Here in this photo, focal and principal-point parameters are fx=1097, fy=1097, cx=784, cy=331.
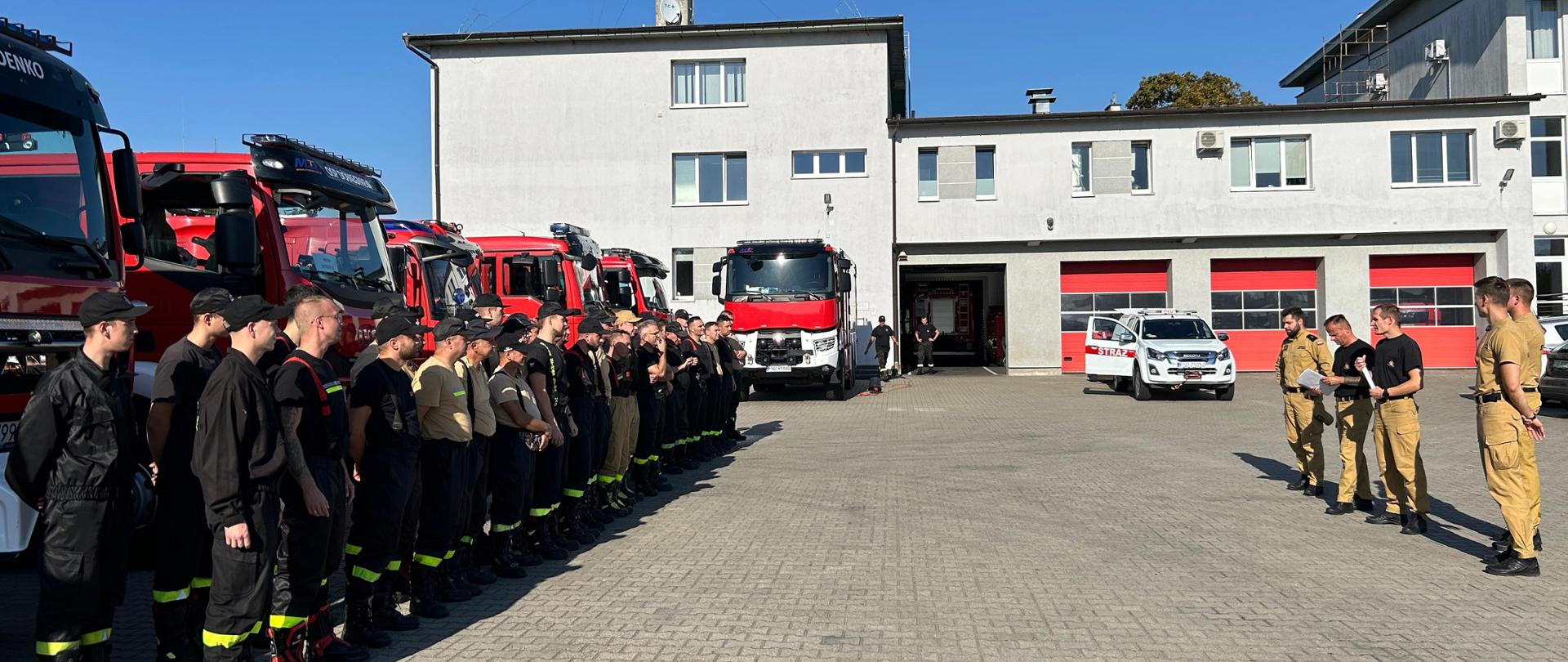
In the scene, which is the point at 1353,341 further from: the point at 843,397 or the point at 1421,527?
the point at 843,397

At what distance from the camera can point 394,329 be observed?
566 centimetres

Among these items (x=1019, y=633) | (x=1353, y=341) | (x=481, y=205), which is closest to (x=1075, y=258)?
(x=481, y=205)

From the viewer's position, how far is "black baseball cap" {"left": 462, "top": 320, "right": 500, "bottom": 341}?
6.51 m

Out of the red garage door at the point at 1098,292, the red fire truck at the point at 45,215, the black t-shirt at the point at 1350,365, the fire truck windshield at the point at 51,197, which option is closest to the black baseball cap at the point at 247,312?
the red fire truck at the point at 45,215

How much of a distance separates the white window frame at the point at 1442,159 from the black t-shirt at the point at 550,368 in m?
28.2

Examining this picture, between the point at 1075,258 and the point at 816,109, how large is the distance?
8357 mm

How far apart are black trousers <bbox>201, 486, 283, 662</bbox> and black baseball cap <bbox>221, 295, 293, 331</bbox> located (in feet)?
2.33

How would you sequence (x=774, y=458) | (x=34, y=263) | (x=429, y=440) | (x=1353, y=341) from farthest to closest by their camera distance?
(x=774, y=458) → (x=1353, y=341) → (x=429, y=440) → (x=34, y=263)

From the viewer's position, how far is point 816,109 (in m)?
30.1

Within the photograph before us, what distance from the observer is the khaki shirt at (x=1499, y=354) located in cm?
718

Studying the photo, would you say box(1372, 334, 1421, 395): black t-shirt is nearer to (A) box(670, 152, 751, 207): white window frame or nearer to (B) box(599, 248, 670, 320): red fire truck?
(B) box(599, 248, 670, 320): red fire truck

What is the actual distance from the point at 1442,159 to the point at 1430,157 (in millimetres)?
323

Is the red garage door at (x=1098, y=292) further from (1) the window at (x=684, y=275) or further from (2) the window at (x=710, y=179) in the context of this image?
(1) the window at (x=684, y=275)

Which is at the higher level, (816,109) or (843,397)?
(816,109)
